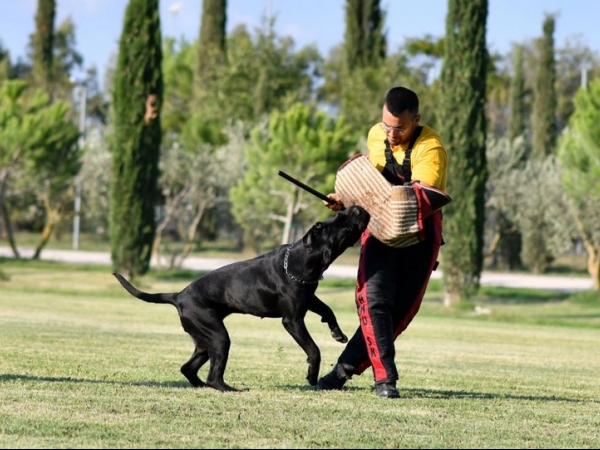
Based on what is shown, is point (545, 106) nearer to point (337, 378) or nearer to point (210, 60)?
point (210, 60)

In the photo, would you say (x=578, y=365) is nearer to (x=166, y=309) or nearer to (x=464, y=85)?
(x=166, y=309)

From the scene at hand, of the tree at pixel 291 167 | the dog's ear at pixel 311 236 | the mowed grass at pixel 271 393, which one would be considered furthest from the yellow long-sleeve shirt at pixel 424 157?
the tree at pixel 291 167

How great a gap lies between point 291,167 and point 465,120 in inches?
475

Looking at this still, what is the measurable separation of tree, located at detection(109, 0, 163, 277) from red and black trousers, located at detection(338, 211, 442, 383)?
25049mm

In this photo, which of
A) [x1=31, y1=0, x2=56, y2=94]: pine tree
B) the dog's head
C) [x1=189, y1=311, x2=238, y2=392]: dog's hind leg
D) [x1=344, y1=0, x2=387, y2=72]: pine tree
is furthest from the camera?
[x1=31, y1=0, x2=56, y2=94]: pine tree

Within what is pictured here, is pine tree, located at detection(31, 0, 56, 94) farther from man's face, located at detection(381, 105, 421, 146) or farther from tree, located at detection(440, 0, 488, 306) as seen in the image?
man's face, located at detection(381, 105, 421, 146)

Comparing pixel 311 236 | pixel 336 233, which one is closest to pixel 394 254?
pixel 336 233

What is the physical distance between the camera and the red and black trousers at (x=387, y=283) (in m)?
8.32

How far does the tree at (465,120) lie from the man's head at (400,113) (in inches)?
782

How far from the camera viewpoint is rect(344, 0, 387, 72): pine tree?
52.8 meters

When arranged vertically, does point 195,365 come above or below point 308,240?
below

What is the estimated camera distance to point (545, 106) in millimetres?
55875

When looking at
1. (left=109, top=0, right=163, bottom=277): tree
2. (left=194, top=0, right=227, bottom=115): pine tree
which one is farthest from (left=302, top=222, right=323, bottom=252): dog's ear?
(left=194, top=0, right=227, bottom=115): pine tree

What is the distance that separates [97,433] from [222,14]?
169 feet
